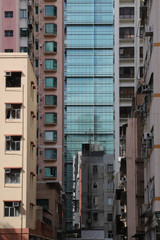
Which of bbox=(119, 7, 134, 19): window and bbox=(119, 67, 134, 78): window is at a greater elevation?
bbox=(119, 7, 134, 19): window

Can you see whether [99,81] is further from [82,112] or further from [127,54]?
[127,54]

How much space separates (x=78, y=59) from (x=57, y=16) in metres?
88.9

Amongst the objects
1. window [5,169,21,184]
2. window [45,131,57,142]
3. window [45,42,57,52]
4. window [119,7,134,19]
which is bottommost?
window [5,169,21,184]

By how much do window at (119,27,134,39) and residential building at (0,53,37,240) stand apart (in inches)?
1688

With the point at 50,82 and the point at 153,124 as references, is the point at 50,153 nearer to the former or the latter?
the point at 50,82

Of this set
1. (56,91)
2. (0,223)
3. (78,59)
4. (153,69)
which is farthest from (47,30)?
(78,59)

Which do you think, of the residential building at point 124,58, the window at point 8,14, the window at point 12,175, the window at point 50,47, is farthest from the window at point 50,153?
the window at point 12,175

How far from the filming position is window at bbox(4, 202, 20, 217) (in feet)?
157

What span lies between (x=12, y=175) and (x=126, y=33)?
47.5 meters

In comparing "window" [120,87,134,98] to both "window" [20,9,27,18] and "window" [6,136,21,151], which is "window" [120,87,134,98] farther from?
"window" [6,136,21,151]

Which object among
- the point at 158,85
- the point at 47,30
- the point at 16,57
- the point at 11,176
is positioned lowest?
the point at 11,176

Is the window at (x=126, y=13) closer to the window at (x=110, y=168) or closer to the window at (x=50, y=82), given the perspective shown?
the window at (x=50, y=82)

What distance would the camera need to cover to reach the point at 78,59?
172 metres

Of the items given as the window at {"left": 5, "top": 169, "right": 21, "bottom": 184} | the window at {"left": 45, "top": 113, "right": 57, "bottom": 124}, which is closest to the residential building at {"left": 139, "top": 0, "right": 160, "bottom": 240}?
the window at {"left": 5, "top": 169, "right": 21, "bottom": 184}
